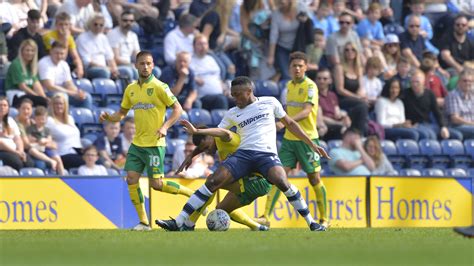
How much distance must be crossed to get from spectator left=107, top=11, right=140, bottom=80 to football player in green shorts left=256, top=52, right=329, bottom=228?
4.76 m

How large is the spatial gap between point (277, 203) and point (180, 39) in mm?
4261

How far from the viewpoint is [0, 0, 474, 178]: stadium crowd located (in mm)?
20312

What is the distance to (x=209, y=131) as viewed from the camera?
1499 centimetres

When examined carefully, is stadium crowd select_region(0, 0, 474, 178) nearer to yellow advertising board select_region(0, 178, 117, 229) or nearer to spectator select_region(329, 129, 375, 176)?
spectator select_region(329, 129, 375, 176)

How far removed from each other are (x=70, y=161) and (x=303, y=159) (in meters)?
4.07

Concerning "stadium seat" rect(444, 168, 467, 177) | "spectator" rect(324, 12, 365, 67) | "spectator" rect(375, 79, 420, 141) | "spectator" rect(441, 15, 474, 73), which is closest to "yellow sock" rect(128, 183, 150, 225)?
"spectator" rect(324, 12, 365, 67)

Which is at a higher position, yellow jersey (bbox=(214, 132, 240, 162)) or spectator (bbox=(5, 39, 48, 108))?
spectator (bbox=(5, 39, 48, 108))

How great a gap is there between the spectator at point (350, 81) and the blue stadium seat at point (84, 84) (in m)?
4.56

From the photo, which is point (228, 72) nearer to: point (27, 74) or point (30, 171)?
point (27, 74)

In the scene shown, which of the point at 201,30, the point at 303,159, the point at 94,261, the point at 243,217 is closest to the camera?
the point at 94,261

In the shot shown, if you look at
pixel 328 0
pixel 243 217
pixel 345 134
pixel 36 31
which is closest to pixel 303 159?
pixel 243 217

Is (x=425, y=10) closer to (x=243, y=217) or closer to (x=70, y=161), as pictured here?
(x=70, y=161)

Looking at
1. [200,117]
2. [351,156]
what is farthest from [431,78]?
[200,117]

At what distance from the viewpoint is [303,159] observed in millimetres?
17984
